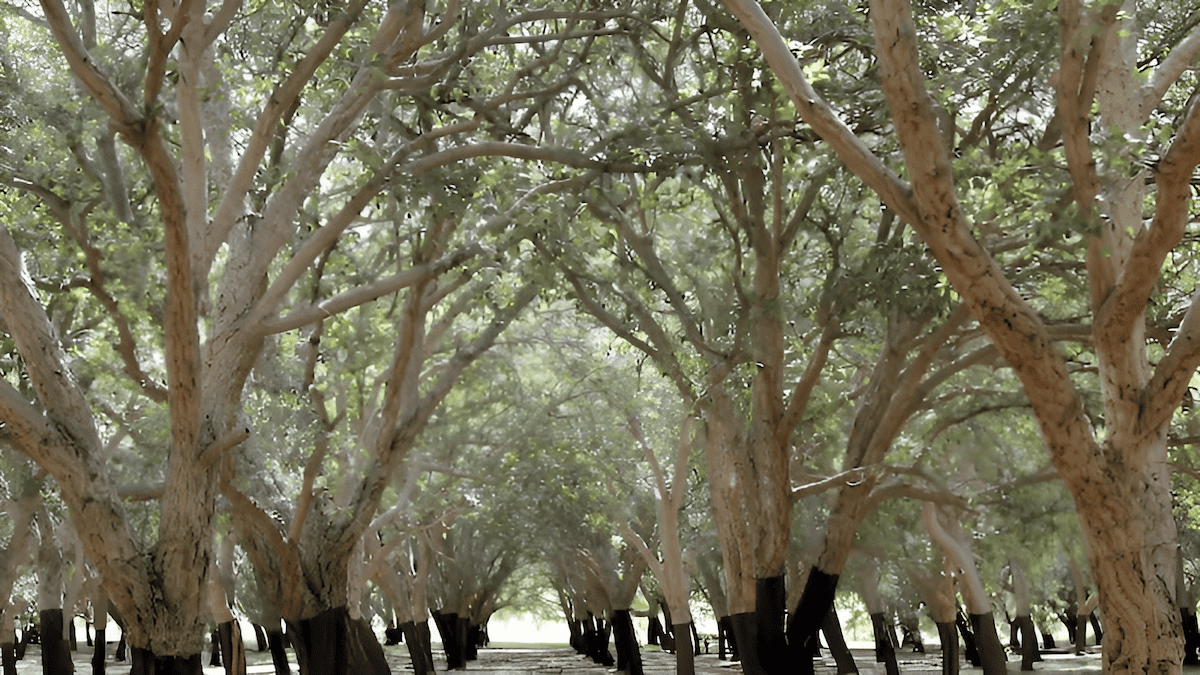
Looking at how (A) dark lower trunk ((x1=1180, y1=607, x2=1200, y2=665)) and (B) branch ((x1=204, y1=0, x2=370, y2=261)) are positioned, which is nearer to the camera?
(B) branch ((x1=204, y1=0, x2=370, y2=261))

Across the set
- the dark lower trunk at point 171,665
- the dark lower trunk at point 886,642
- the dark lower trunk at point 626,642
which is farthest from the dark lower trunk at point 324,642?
the dark lower trunk at point 886,642

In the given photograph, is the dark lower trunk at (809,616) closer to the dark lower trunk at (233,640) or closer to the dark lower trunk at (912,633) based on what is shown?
the dark lower trunk at (233,640)

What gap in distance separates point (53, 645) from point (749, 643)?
17676mm

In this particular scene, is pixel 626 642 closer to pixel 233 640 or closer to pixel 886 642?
pixel 886 642

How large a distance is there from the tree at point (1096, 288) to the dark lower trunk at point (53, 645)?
23.0 metres

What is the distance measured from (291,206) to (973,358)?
7149 millimetres

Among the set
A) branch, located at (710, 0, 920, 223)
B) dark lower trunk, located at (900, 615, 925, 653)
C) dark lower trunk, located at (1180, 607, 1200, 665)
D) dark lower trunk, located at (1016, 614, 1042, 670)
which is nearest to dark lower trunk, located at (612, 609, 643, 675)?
dark lower trunk, located at (1016, 614, 1042, 670)

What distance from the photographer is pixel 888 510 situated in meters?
18.8

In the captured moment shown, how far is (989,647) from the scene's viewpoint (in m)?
20.6

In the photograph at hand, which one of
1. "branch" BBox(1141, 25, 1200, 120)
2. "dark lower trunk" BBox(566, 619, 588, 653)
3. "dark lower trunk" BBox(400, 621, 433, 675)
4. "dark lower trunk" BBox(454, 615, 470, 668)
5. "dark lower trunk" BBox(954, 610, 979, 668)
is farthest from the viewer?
"dark lower trunk" BBox(566, 619, 588, 653)

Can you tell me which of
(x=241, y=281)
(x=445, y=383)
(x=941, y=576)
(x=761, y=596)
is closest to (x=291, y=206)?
(x=241, y=281)

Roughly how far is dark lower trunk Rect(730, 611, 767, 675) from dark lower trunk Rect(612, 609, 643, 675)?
50.3ft

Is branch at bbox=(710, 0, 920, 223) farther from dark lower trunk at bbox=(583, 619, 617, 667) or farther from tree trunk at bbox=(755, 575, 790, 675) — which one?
dark lower trunk at bbox=(583, 619, 617, 667)

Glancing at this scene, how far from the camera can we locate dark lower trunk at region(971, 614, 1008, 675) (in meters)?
20.2
